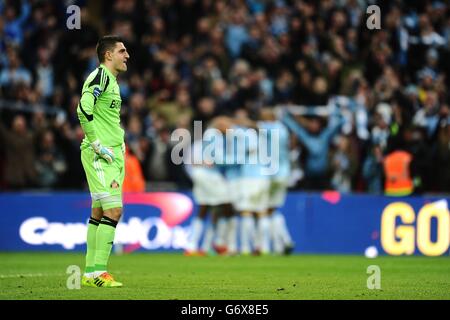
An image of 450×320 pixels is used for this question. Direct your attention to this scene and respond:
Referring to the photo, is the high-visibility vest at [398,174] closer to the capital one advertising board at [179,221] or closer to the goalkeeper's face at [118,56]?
the capital one advertising board at [179,221]

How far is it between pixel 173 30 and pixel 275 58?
2.71 metres

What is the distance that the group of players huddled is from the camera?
19531mm

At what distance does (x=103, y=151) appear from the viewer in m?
11.5

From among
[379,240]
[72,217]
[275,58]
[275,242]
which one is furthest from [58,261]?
[275,58]

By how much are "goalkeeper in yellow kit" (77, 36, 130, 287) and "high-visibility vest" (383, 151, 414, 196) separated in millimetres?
8858

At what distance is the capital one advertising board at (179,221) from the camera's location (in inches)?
751

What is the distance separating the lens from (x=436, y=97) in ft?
66.5

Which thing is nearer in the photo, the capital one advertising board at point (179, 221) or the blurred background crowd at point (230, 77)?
the capital one advertising board at point (179, 221)

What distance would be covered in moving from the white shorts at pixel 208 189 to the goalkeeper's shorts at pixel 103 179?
26.1 feet

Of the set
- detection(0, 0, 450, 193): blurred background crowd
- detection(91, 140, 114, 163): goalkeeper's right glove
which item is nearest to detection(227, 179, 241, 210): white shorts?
detection(0, 0, 450, 193): blurred background crowd

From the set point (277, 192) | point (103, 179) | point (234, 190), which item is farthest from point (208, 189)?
point (103, 179)

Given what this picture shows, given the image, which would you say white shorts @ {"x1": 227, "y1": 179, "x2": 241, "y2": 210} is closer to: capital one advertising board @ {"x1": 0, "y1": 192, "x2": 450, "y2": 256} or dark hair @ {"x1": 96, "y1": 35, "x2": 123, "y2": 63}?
capital one advertising board @ {"x1": 0, "y1": 192, "x2": 450, "y2": 256}

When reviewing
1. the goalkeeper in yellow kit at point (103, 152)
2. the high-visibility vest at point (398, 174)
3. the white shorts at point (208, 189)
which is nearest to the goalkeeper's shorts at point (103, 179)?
the goalkeeper in yellow kit at point (103, 152)

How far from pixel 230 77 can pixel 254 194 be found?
3970mm
